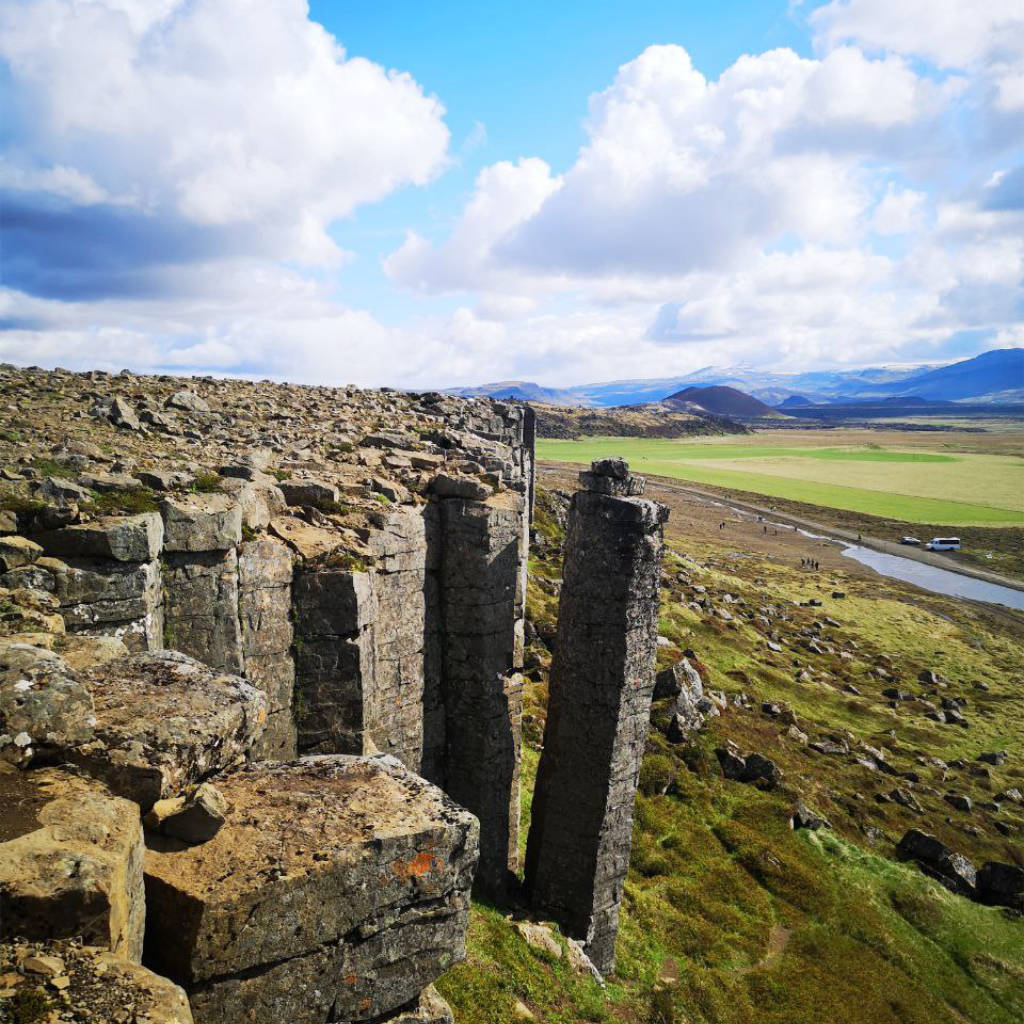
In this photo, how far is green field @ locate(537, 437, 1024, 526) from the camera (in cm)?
11556

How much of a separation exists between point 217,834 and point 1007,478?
180 m

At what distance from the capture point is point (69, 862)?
4684mm

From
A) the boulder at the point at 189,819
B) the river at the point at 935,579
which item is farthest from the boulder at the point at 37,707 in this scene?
the river at the point at 935,579

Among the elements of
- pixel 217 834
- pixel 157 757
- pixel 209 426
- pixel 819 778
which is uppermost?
pixel 209 426

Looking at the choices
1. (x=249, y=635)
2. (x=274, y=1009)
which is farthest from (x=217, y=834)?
(x=249, y=635)

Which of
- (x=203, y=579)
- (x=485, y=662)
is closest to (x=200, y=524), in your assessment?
(x=203, y=579)

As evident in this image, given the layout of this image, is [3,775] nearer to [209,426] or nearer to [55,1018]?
[55,1018]

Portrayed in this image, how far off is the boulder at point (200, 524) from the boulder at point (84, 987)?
6126 mm

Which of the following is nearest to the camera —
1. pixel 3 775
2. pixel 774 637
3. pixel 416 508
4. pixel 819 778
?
pixel 3 775

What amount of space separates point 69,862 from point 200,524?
5.95 meters

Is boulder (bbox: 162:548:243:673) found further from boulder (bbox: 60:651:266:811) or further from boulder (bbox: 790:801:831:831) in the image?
boulder (bbox: 790:801:831:831)

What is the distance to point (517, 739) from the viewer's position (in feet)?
56.3

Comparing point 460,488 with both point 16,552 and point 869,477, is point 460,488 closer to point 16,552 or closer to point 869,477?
point 16,552

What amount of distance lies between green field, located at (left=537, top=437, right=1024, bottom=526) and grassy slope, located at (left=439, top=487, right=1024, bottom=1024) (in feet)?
293
